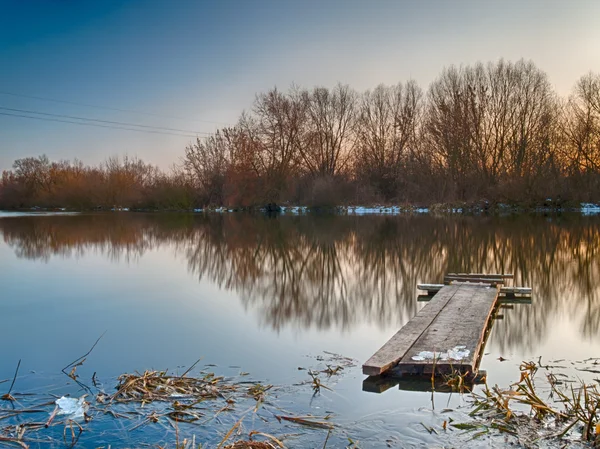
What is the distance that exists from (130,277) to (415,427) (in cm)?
1075

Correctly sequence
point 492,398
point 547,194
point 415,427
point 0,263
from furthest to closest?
point 547,194 < point 0,263 < point 492,398 < point 415,427

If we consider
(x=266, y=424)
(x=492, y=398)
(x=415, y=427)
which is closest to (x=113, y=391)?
(x=266, y=424)

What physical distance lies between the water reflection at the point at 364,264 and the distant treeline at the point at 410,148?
19651mm

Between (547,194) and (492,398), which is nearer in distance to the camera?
(492,398)

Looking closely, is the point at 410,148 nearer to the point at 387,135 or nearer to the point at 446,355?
the point at 387,135

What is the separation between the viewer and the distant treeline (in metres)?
43.3

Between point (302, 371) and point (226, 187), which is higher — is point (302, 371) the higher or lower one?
the lower one

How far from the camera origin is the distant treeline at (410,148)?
43.3 meters

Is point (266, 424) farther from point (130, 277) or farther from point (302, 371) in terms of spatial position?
point (130, 277)

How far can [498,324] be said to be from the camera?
8.19 metres

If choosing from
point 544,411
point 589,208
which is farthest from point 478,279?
point 589,208

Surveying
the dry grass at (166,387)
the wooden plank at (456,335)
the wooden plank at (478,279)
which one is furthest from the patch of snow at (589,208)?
the dry grass at (166,387)

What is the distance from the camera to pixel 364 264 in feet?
49.4

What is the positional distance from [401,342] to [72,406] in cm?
350
